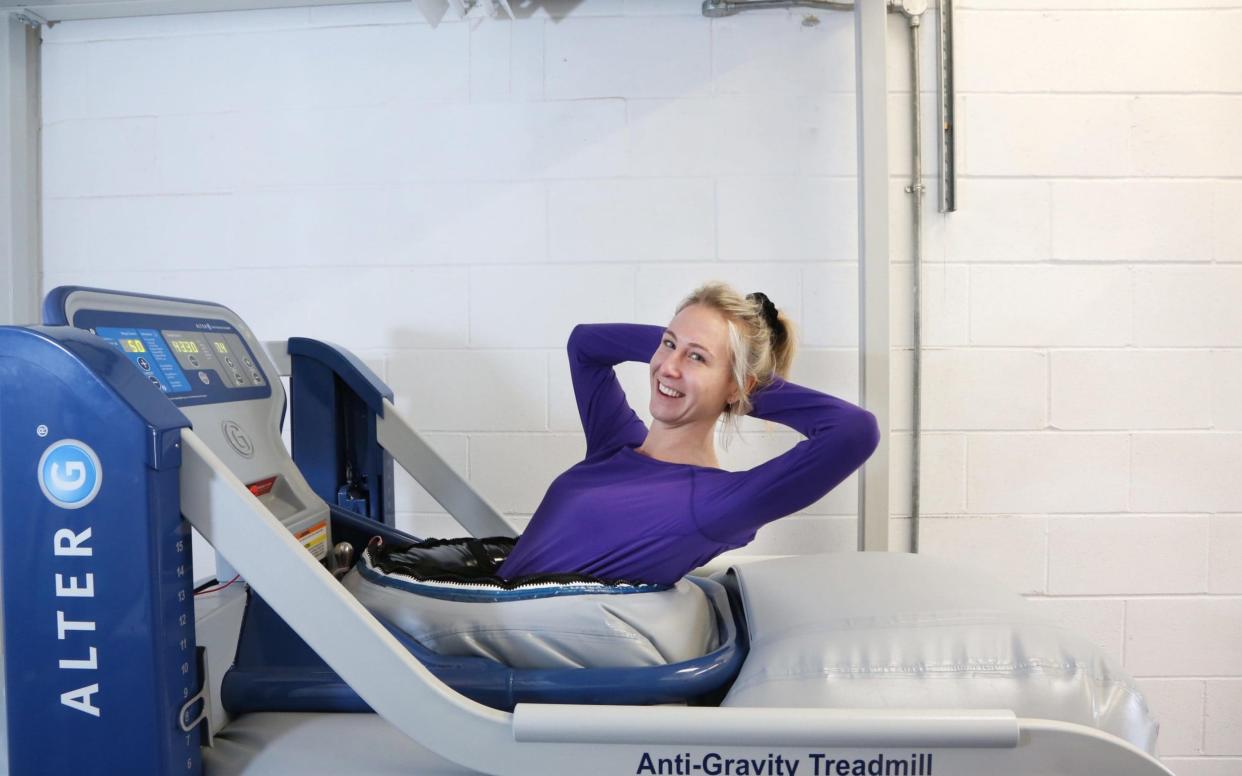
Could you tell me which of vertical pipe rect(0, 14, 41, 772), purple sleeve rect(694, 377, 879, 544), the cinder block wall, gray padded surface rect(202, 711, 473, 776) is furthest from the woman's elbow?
vertical pipe rect(0, 14, 41, 772)

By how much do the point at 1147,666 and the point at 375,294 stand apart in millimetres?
2365

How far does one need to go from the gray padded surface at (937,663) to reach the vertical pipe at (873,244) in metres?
0.87

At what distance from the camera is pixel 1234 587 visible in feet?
7.27

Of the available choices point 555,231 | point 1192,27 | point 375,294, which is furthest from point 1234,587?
point 375,294

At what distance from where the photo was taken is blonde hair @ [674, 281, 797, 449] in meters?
1.50

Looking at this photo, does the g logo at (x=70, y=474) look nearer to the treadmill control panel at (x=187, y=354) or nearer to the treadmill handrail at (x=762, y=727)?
the treadmill control panel at (x=187, y=354)

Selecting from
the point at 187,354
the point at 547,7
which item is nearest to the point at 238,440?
the point at 187,354

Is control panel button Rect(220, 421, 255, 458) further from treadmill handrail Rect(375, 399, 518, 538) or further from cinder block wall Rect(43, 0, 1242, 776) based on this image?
cinder block wall Rect(43, 0, 1242, 776)

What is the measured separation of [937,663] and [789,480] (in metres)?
0.33

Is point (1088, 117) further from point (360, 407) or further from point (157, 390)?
point (157, 390)

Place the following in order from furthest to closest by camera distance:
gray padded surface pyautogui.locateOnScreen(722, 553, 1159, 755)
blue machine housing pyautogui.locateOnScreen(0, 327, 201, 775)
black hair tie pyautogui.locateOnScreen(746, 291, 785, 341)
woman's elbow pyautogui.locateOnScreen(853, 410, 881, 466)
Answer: black hair tie pyautogui.locateOnScreen(746, 291, 785, 341) < woman's elbow pyautogui.locateOnScreen(853, 410, 881, 466) < gray padded surface pyautogui.locateOnScreen(722, 553, 1159, 755) < blue machine housing pyautogui.locateOnScreen(0, 327, 201, 775)

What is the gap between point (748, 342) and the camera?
1.51 metres

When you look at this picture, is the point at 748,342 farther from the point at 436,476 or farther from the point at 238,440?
the point at 238,440

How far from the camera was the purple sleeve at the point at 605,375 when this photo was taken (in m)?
1.74
